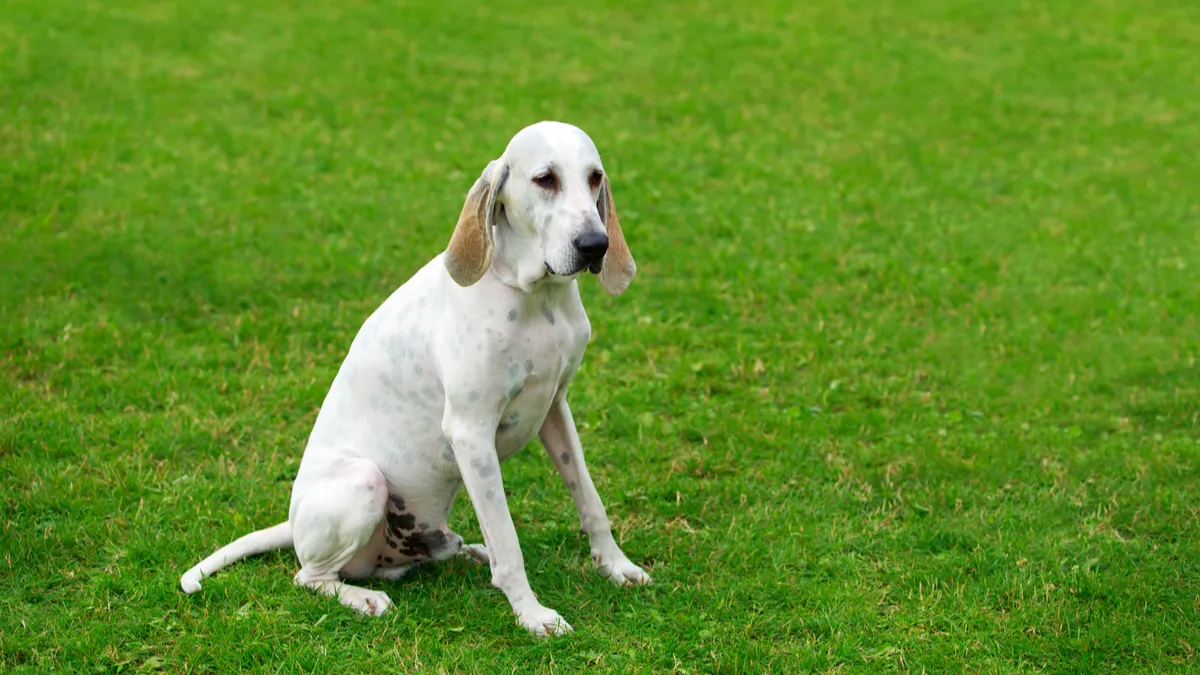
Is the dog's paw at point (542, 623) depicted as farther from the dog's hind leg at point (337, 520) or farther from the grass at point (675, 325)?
the dog's hind leg at point (337, 520)

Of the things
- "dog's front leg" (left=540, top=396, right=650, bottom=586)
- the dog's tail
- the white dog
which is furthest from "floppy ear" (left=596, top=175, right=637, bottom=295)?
the dog's tail

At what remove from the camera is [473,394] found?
4.95m

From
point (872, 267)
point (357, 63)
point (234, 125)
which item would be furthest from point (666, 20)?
point (872, 267)

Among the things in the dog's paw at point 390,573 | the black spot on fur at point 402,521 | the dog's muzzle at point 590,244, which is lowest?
the dog's paw at point 390,573

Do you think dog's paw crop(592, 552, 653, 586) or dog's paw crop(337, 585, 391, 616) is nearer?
dog's paw crop(337, 585, 391, 616)

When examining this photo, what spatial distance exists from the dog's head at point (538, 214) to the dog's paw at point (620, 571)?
1373 millimetres

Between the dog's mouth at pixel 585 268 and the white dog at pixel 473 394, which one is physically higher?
the dog's mouth at pixel 585 268

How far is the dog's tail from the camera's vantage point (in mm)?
5430

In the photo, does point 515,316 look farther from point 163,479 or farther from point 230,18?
point 230,18

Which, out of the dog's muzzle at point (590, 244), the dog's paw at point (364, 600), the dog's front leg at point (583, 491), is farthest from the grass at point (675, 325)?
the dog's muzzle at point (590, 244)

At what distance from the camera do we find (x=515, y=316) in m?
4.96

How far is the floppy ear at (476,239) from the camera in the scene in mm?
4859

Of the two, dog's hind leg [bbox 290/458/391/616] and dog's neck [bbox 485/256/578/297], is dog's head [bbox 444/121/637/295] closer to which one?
dog's neck [bbox 485/256/578/297]

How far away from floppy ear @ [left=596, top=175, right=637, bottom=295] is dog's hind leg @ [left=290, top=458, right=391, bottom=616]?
4.08 feet
